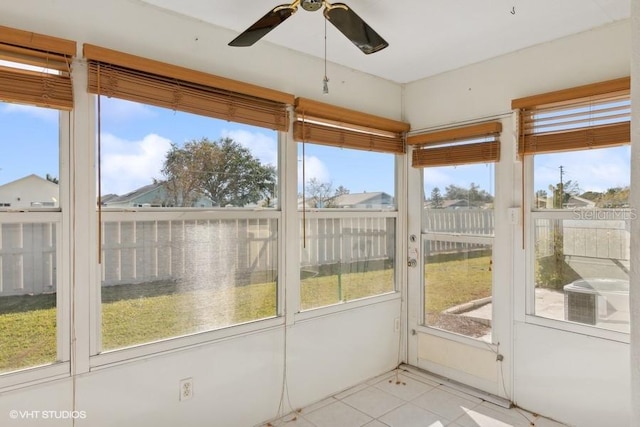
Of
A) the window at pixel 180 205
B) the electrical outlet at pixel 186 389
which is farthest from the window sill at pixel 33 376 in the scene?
the electrical outlet at pixel 186 389

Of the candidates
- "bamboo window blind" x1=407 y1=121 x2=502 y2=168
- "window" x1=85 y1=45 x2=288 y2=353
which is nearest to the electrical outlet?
"window" x1=85 y1=45 x2=288 y2=353

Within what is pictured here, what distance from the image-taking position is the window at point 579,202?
234 cm

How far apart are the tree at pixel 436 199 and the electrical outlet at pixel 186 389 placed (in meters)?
2.27

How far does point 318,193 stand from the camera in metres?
2.93

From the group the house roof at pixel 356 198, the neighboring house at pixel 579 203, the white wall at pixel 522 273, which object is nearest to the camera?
the white wall at pixel 522 273

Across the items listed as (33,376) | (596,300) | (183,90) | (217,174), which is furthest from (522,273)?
(33,376)

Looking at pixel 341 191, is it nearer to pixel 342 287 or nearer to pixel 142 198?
pixel 342 287

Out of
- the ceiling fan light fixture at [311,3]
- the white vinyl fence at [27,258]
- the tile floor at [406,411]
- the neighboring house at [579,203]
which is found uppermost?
the ceiling fan light fixture at [311,3]

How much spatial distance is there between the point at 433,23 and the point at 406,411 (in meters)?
2.55

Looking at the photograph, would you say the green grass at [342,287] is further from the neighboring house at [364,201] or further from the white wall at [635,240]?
the white wall at [635,240]

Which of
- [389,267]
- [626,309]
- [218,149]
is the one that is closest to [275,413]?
[389,267]

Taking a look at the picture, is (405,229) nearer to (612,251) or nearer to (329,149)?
(329,149)

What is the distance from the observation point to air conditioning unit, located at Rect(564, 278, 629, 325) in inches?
92.7

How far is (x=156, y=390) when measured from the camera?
213cm
